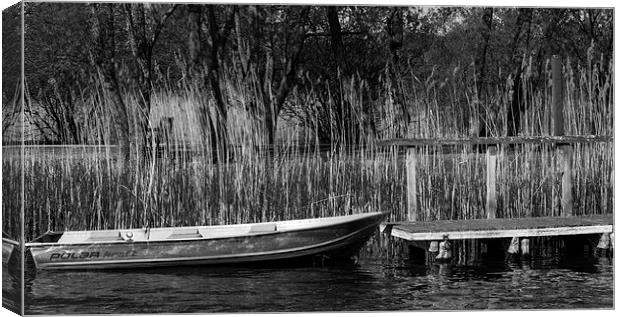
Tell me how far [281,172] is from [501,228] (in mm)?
1728

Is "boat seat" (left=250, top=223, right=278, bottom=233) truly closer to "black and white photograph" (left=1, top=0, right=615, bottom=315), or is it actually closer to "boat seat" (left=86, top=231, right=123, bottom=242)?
"black and white photograph" (left=1, top=0, right=615, bottom=315)

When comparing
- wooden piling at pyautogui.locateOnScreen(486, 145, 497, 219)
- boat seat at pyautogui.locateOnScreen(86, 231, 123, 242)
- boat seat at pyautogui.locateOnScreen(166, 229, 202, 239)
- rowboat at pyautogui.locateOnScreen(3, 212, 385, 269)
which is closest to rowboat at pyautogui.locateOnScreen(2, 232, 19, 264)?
rowboat at pyautogui.locateOnScreen(3, 212, 385, 269)


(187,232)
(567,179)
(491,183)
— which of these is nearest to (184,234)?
(187,232)

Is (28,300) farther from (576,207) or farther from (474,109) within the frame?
(576,207)

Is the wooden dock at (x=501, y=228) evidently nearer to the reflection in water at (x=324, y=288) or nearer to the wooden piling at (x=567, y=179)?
the wooden piling at (x=567, y=179)

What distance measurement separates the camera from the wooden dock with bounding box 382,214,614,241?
30.3ft

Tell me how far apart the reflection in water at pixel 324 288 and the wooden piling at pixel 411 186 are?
15.7 inches

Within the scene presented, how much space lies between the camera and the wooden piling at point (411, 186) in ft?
30.8

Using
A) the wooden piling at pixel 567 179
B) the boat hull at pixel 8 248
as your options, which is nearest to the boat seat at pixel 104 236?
the boat hull at pixel 8 248

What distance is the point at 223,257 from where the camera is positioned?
9.25 meters

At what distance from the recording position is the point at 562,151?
973 cm

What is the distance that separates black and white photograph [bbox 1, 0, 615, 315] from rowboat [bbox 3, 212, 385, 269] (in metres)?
0.02

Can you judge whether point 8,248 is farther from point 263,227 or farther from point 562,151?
point 562,151

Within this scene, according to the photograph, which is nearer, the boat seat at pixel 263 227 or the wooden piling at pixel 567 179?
the boat seat at pixel 263 227
